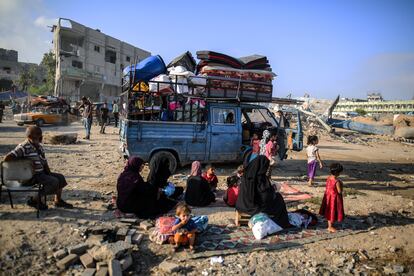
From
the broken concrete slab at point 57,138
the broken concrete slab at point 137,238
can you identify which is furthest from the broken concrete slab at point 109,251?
the broken concrete slab at point 57,138

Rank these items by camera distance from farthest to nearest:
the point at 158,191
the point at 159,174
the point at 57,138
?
1. the point at 57,138
2. the point at 159,174
3. the point at 158,191

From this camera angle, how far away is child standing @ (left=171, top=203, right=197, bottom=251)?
3.97 meters

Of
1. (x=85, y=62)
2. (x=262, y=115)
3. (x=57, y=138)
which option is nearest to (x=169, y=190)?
(x=262, y=115)

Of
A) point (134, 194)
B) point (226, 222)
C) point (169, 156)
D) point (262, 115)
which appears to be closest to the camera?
point (134, 194)

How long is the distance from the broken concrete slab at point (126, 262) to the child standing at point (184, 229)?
2.13ft

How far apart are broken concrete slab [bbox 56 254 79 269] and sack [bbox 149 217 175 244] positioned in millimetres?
1035

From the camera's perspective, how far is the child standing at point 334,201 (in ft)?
15.6

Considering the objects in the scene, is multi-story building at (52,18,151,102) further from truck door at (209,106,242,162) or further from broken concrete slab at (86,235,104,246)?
broken concrete slab at (86,235,104,246)

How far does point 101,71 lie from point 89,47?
10.8ft

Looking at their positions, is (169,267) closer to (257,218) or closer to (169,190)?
(257,218)

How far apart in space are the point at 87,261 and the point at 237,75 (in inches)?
252

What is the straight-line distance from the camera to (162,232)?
4113 mm

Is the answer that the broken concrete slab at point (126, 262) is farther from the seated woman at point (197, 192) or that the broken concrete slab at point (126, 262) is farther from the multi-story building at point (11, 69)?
the multi-story building at point (11, 69)

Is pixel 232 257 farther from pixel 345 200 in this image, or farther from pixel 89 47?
pixel 89 47
